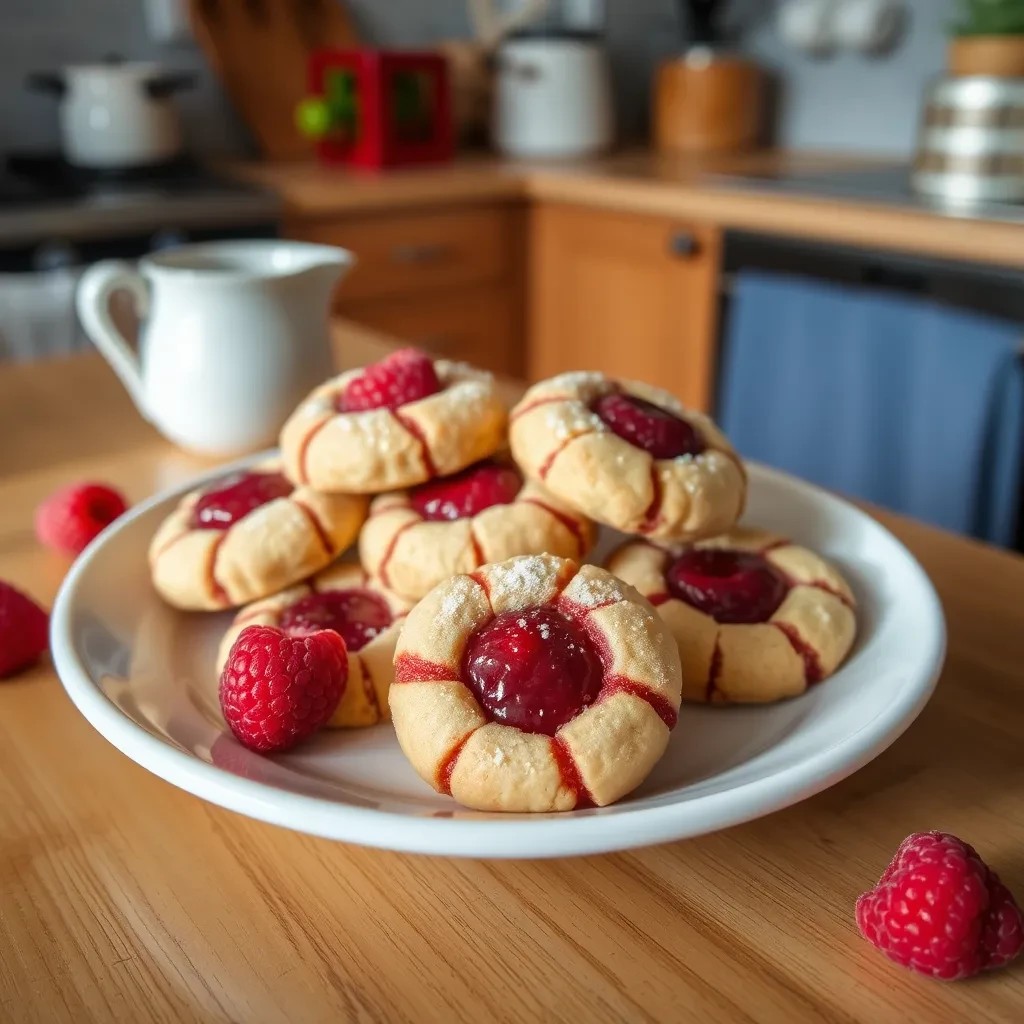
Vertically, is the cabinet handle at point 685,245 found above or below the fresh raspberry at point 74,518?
above

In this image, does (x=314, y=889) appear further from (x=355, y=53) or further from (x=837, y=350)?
(x=355, y=53)

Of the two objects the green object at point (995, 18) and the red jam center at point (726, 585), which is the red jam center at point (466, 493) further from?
the green object at point (995, 18)

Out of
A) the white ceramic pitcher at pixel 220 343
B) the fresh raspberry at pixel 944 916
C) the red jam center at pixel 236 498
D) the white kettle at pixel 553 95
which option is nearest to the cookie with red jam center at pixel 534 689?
the fresh raspberry at pixel 944 916

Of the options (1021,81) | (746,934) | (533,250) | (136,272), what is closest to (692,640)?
(746,934)

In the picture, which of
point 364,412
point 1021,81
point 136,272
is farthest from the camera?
point 1021,81

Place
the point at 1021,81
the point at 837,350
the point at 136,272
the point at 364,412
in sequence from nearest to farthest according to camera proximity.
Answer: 1. the point at 364,412
2. the point at 136,272
3. the point at 1021,81
4. the point at 837,350

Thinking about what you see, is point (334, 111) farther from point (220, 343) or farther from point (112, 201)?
point (220, 343)

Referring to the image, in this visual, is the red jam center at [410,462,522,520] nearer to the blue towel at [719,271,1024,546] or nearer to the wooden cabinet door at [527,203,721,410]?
the blue towel at [719,271,1024,546]
